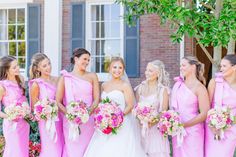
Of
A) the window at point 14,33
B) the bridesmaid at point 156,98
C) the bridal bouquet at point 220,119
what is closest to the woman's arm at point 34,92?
the bridesmaid at point 156,98

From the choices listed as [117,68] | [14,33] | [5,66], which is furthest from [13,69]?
[14,33]

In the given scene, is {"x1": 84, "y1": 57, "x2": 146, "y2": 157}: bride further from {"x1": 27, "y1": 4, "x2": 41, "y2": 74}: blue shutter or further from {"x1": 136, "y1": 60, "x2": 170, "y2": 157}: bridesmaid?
{"x1": 27, "y1": 4, "x2": 41, "y2": 74}: blue shutter

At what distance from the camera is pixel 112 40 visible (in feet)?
46.8

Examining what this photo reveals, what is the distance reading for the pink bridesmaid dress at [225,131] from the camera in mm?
6090

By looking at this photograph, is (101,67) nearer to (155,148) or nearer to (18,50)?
(18,50)

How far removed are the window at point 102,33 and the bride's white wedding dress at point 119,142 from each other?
7.67 meters

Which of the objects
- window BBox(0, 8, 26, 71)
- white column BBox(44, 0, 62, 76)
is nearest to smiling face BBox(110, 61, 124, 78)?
white column BBox(44, 0, 62, 76)

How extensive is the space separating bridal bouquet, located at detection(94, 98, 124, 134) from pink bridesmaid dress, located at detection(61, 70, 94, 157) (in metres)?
0.37

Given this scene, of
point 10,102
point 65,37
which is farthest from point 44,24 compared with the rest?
point 10,102

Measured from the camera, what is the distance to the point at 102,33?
14430 millimetres

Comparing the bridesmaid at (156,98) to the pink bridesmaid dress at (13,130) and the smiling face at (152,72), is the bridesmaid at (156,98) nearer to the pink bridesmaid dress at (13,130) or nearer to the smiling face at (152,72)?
the smiling face at (152,72)

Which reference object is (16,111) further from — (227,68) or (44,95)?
(227,68)

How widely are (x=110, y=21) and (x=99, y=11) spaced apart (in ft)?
1.50

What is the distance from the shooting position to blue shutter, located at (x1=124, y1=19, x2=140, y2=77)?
1369cm
